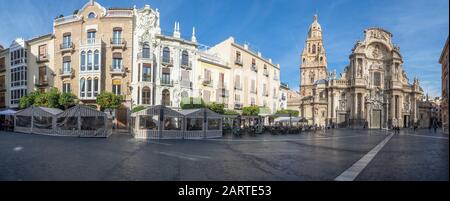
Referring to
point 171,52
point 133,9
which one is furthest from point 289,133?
point 133,9

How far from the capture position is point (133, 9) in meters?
29.8

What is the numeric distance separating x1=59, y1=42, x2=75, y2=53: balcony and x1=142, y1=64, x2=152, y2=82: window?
27.6ft

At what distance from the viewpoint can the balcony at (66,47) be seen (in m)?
30.1

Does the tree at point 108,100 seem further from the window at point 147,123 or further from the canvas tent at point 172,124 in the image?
the window at point 147,123

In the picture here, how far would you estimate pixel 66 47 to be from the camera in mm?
30547

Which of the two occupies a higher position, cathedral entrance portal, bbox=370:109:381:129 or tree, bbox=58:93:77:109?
tree, bbox=58:93:77:109

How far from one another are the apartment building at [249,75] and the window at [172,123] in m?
18.1

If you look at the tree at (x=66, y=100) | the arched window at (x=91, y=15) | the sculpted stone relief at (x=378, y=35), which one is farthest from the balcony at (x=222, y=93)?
the sculpted stone relief at (x=378, y=35)

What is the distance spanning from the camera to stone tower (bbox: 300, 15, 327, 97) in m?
71.2

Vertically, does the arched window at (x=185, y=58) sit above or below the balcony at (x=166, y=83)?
above

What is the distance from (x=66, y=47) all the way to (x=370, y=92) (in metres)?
53.0

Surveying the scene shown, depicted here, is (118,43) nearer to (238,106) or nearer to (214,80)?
(214,80)

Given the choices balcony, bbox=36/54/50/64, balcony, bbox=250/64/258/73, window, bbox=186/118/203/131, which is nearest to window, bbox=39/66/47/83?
balcony, bbox=36/54/50/64

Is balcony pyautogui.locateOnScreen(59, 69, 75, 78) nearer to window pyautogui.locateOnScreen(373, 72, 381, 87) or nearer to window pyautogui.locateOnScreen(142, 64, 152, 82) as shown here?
window pyautogui.locateOnScreen(142, 64, 152, 82)
